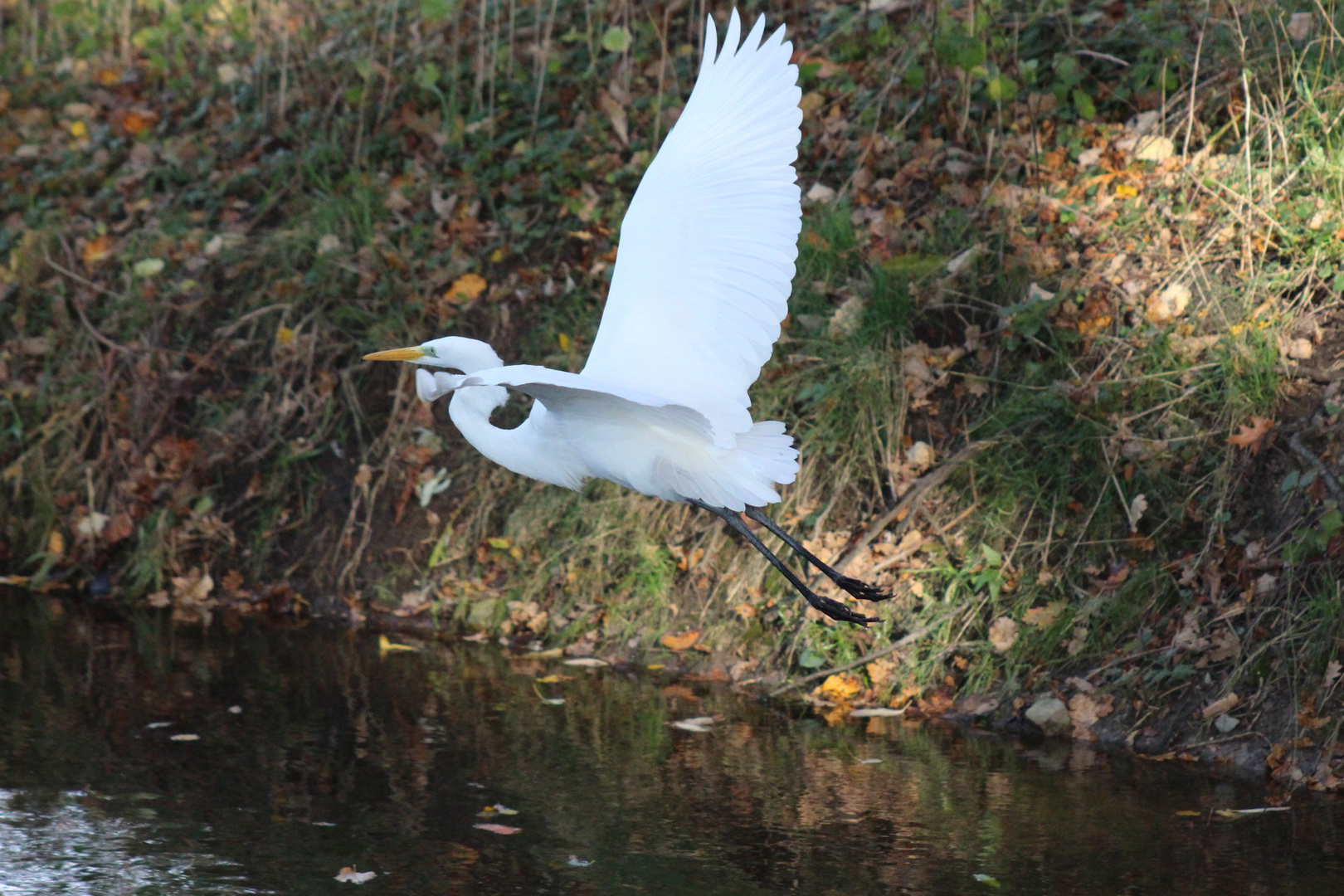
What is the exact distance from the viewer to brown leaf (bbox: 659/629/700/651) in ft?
17.7

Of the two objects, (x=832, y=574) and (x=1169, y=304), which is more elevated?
(x=1169, y=304)

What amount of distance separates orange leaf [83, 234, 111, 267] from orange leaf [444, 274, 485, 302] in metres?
2.11

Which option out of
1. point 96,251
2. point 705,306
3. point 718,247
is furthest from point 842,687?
point 96,251

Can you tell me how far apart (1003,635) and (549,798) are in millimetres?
1676

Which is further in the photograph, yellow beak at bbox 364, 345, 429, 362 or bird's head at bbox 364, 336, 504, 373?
bird's head at bbox 364, 336, 504, 373

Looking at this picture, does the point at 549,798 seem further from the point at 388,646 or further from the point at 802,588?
the point at 388,646

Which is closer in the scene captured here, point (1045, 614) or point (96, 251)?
point (1045, 614)

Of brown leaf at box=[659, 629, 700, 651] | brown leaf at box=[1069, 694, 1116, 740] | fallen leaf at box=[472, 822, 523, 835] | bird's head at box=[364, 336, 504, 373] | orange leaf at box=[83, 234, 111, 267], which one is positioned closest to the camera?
fallen leaf at box=[472, 822, 523, 835]

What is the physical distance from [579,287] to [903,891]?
12.4 ft

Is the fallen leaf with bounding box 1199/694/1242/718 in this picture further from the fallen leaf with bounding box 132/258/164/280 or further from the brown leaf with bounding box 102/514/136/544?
the fallen leaf with bounding box 132/258/164/280

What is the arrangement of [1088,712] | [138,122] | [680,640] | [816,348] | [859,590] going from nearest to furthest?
1. [859,590]
2. [1088,712]
3. [680,640]
4. [816,348]
5. [138,122]

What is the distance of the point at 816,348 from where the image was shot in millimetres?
5641

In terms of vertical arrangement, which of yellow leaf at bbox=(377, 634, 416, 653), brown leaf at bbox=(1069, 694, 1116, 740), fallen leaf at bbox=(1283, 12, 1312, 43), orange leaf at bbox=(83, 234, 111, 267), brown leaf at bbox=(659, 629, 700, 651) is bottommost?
brown leaf at bbox=(1069, 694, 1116, 740)

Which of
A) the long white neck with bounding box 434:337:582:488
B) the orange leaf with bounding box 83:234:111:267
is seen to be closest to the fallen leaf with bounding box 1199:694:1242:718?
the long white neck with bounding box 434:337:582:488
